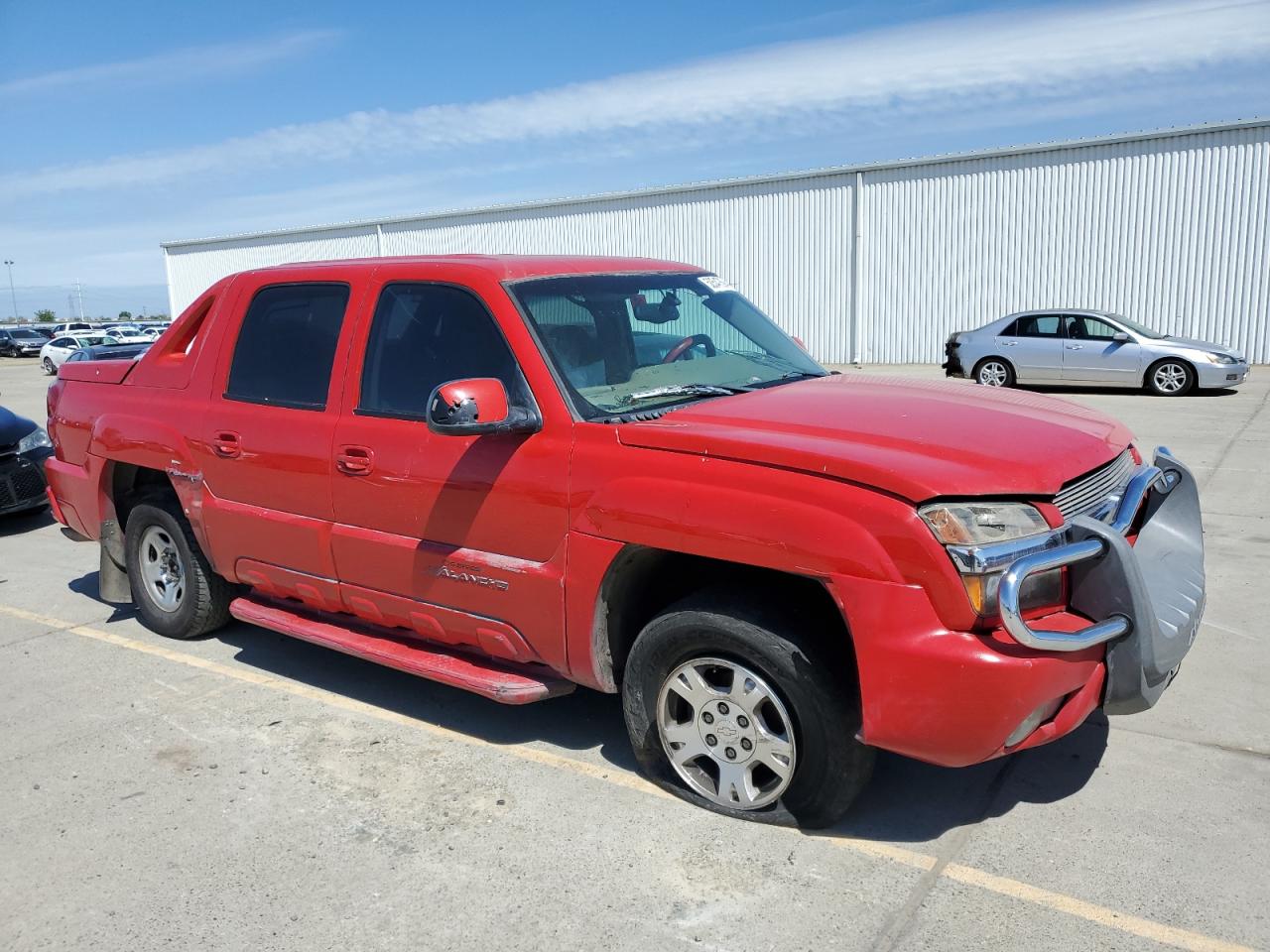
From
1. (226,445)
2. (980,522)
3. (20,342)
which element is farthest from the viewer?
(20,342)

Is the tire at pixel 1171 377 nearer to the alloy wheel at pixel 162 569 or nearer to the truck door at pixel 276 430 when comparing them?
the truck door at pixel 276 430

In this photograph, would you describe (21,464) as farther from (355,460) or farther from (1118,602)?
(1118,602)

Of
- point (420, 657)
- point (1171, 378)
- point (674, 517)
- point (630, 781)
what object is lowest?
point (630, 781)

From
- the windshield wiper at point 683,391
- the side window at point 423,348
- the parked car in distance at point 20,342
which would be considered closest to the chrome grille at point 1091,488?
the windshield wiper at point 683,391

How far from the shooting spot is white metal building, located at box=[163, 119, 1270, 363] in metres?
21.0

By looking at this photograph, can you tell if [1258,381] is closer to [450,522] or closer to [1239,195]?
[1239,195]

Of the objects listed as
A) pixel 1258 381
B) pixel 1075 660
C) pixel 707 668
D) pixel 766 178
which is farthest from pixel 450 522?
pixel 766 178

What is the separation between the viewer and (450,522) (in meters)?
4.06

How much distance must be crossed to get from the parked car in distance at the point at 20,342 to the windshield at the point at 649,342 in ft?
170

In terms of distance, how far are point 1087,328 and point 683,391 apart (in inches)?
610

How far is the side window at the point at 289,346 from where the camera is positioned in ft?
15.3

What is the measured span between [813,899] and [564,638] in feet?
4.06

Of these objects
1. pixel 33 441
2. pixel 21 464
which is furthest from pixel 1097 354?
pixel 21 464

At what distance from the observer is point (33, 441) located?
9367mm
